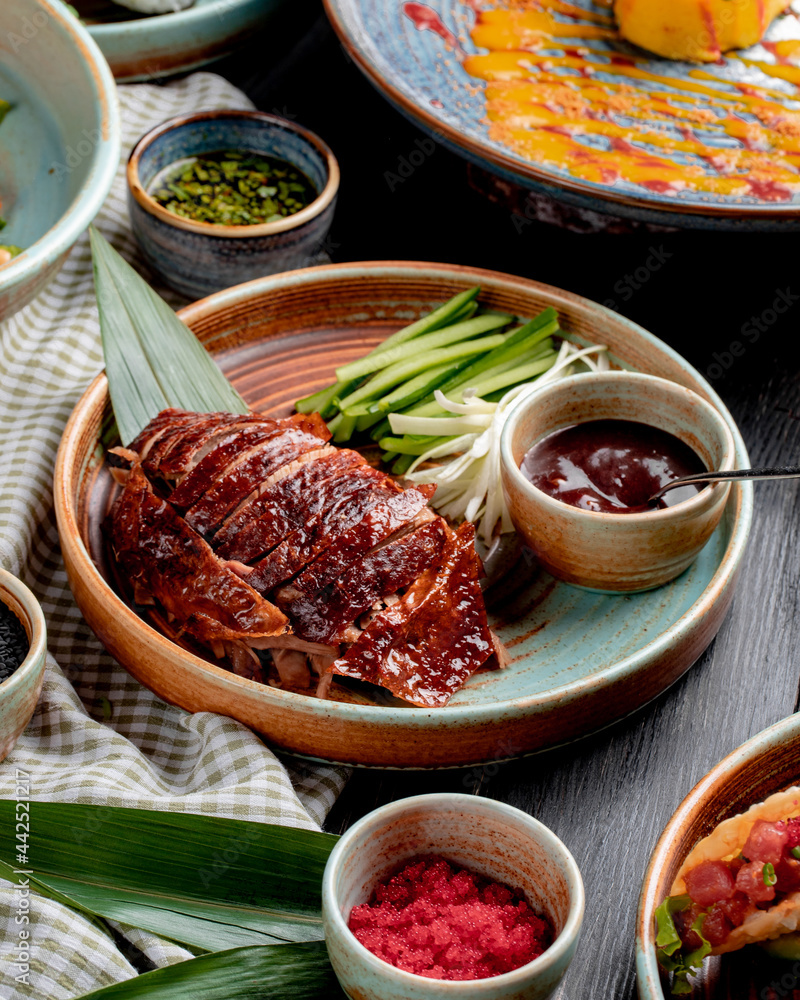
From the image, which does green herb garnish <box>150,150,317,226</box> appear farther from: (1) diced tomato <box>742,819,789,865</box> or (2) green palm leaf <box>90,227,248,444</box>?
(1) diced tomato <box>742,819,789,865</box>

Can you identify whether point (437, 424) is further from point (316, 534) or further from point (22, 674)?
point (22, 674)

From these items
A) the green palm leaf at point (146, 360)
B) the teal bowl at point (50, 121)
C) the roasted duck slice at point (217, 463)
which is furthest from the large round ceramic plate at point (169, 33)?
the roasted duck slice at point (217, 463)

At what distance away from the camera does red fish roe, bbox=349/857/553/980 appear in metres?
1.79

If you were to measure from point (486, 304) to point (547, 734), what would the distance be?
5.56 feet

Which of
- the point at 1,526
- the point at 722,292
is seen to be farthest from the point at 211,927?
the point at 722,292

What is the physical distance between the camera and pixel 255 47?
4.77m

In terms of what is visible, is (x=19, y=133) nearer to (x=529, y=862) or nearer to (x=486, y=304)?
(x=486, y=304)

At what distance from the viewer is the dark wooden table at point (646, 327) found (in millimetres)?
2395

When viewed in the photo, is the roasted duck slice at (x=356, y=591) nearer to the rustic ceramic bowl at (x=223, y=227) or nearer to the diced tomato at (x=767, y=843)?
the diced tomato at (x=767, y=843)

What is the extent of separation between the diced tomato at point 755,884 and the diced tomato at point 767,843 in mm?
14

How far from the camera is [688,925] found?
1.79 metres

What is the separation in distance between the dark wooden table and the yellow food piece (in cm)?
89

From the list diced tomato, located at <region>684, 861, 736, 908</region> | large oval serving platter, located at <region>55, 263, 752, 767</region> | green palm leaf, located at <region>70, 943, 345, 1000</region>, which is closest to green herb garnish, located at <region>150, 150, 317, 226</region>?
large oval serving platter, located at <region>55, 263, 752, 767</region>

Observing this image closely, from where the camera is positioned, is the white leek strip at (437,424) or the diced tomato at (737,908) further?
the white leek strip at (437,424)
